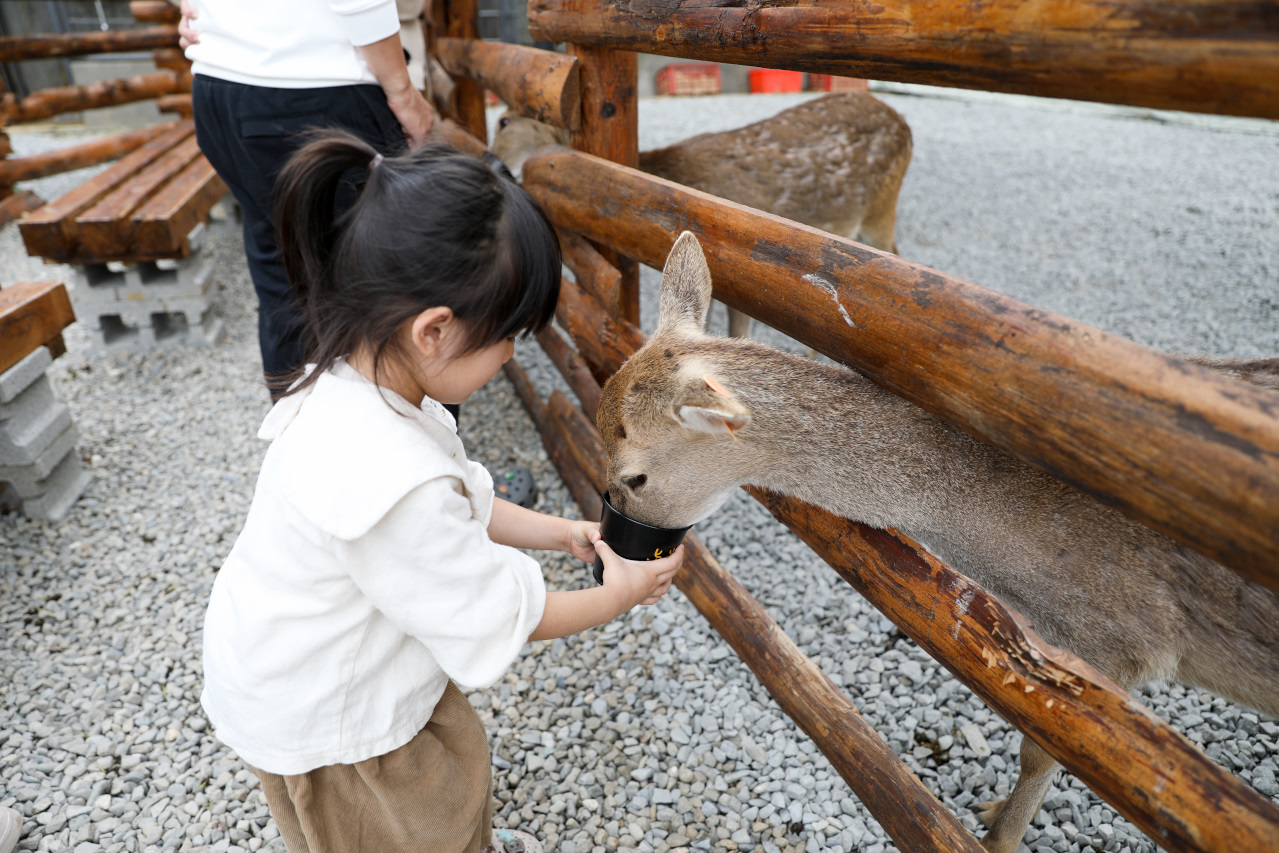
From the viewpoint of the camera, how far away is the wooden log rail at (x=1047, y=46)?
105 cm

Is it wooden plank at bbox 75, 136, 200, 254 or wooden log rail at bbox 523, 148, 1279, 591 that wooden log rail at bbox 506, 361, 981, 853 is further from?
wooden plank at bbox 75, 136, 200, 254

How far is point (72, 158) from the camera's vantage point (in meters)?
8.48

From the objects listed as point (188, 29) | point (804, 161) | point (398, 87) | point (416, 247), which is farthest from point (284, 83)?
point (804, 161)

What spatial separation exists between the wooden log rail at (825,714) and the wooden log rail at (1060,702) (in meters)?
0.11

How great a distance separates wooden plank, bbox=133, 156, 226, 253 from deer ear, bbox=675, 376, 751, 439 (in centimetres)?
437

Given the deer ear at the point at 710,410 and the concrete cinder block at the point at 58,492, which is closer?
the deer ear at the point at 710,410

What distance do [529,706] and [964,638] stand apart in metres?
1.69

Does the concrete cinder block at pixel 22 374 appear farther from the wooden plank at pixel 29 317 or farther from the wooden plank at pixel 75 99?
the wooden plank at pixel 75 99

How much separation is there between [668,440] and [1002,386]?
0.87m

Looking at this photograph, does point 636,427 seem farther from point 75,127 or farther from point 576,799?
point 75,127

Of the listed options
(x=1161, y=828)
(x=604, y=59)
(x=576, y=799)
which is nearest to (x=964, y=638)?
(x=1161, y=828)

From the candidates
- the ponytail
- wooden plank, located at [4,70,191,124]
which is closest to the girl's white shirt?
the ponytail

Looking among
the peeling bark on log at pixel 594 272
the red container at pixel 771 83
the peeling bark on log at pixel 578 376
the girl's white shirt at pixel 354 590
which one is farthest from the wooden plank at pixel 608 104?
the red container at pixel 771 83

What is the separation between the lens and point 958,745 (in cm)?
266
